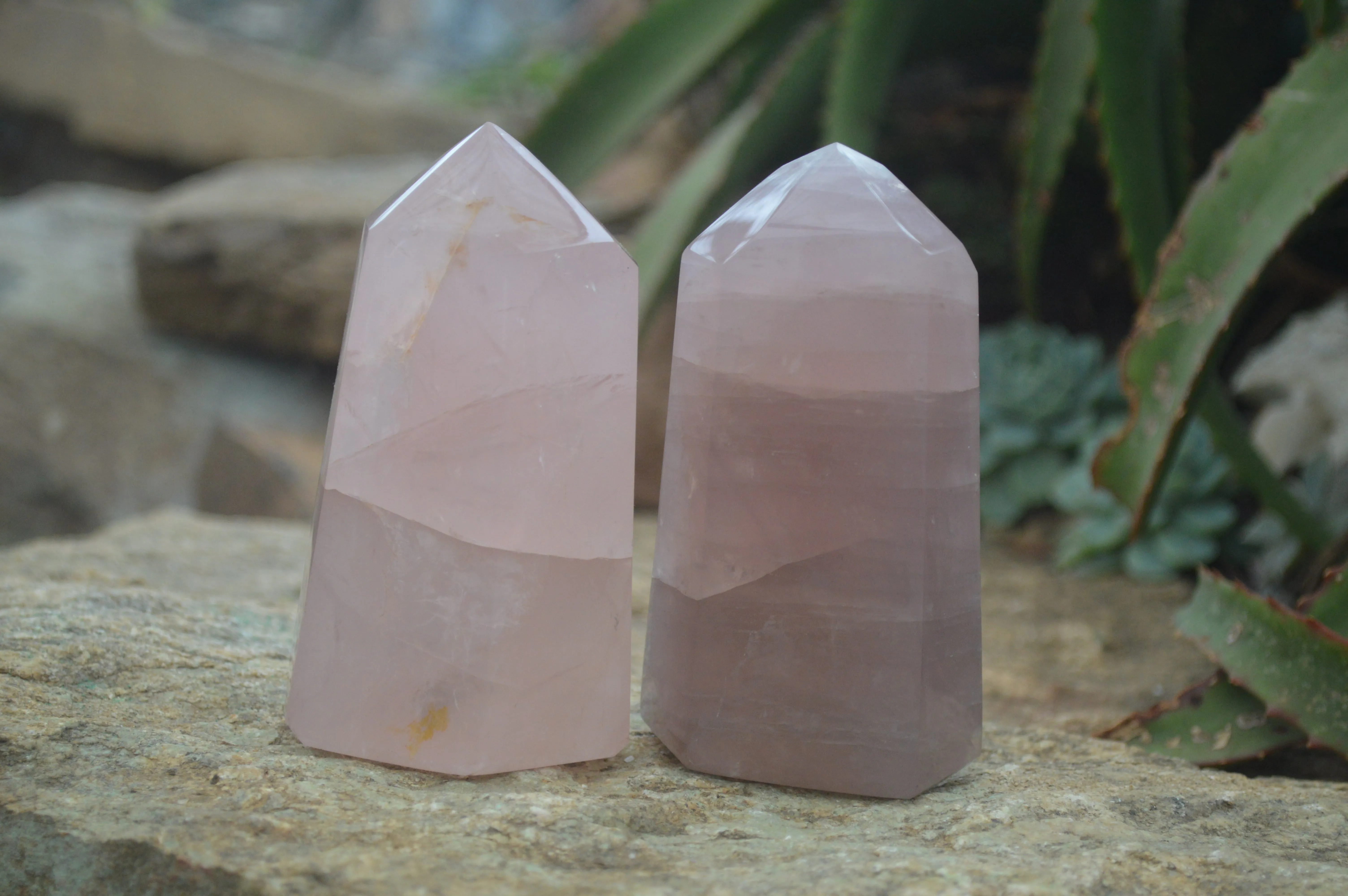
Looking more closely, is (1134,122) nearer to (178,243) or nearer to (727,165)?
(727,165)

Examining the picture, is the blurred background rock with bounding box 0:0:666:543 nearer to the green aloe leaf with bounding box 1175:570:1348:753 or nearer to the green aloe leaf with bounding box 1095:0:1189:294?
the green aloe leaf with bounding box 1095:0:1189:294

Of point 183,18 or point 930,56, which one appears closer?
point 930,56

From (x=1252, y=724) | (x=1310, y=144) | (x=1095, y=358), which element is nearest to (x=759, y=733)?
(x=1252, y=724)

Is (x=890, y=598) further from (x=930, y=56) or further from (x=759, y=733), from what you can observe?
(x=930, y=56)

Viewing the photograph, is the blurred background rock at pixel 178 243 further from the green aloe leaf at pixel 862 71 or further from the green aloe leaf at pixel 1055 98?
the green aloe leaf at pixel 1055 98

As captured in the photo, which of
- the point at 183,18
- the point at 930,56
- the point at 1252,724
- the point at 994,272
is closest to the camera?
the point at 1252,724

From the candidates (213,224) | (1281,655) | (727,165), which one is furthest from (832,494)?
(213,224)

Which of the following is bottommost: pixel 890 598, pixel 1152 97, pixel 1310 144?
pixel 890 598
